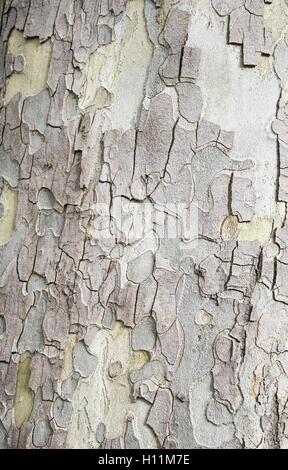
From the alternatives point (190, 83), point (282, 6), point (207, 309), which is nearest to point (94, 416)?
point (207, 309)

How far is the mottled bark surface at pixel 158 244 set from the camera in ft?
Answer: 3.43

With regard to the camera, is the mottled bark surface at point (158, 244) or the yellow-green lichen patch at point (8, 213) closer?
the mottled bark surface at point (158, 244)

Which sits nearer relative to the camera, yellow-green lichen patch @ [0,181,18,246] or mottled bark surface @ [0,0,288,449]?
mottled bark surface @ [0,0,288,449]

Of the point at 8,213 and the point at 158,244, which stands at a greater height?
the point at 8,213

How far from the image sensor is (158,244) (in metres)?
1.08

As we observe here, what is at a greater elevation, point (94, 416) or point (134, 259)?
point (134, 259)

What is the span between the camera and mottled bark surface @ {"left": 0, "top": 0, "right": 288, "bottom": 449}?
104cm

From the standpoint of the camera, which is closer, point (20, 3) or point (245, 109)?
point (245, 109)

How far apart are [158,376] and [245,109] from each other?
1.55ft

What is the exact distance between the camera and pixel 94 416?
108 centimetres

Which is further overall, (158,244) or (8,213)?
(8,213)
